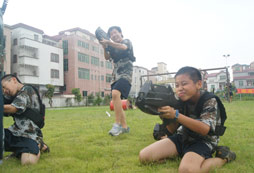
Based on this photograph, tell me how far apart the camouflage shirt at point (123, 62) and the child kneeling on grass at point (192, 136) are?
206cm

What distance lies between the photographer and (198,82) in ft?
6.94

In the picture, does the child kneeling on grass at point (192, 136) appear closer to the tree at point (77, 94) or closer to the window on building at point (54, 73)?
the tree at point (77, 94)

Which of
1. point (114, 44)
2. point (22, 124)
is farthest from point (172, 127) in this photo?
point (114, 44)

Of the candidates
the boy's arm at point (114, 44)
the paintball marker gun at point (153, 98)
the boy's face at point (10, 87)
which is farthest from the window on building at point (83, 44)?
the paintball marker gun at point (153, 98)

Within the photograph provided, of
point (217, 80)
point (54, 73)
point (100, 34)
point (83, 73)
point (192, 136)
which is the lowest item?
point (192, 136)

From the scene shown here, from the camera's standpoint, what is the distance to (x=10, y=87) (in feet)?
8.26

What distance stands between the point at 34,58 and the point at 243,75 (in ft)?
165

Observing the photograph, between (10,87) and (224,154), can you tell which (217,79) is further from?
(10,87)

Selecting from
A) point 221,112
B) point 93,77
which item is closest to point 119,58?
point 221,112

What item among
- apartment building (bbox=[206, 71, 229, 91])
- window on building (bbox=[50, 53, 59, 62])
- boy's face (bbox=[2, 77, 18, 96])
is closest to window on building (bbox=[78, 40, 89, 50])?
window on building (bbox=[50, 53, 59, 62])

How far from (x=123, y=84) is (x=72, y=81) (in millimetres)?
32683

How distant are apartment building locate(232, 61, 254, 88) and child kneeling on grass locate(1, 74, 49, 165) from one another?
57531 mm

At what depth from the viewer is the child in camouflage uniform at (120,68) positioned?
13.4 ft

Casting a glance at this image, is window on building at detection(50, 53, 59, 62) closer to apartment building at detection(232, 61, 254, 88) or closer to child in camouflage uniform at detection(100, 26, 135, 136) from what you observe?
child in camouflage uniform at detection(100, 26, 135, 136)
